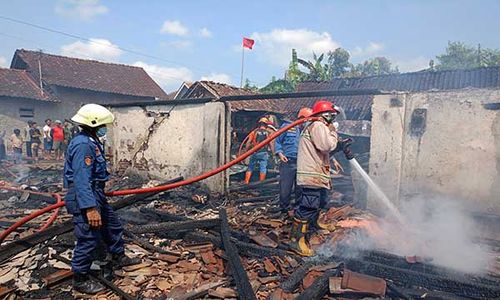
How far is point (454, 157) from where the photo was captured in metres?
6.00

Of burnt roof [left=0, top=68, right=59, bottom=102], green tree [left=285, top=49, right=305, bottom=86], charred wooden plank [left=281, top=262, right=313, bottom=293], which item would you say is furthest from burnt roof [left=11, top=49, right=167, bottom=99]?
charred wooden plank [left=281, top=262, right=313, bottom=293]

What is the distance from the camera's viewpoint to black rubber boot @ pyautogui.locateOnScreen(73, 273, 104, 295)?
385cm

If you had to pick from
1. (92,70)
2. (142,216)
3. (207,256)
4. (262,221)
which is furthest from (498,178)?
(92,70)

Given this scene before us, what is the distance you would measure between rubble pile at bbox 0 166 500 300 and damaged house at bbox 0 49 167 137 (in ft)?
65.4

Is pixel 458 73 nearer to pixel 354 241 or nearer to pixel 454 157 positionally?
pixel 454 157

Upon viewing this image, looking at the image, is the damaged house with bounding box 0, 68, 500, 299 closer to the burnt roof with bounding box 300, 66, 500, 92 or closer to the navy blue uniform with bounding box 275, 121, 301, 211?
the navy blue uniform with bounding box 275, 121, 301, 211

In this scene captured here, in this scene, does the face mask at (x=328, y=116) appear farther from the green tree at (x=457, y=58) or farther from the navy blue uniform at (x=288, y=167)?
the green tree at (x=457, y=58)

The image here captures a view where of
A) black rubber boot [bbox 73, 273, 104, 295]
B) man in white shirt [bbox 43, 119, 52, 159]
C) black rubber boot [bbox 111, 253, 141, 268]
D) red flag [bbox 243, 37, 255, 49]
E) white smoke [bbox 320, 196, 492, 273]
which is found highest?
red flag [bbox 243, 37, 255, 49]

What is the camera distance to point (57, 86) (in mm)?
24734

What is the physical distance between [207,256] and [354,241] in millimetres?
2173

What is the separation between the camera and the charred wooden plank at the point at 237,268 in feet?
11.5

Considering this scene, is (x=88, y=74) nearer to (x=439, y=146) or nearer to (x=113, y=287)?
(x=113, y=287)

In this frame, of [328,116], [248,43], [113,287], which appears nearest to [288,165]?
[328,116]

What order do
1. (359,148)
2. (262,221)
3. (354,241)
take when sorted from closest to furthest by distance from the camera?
(354,241)
(262,221)
(359,148)
